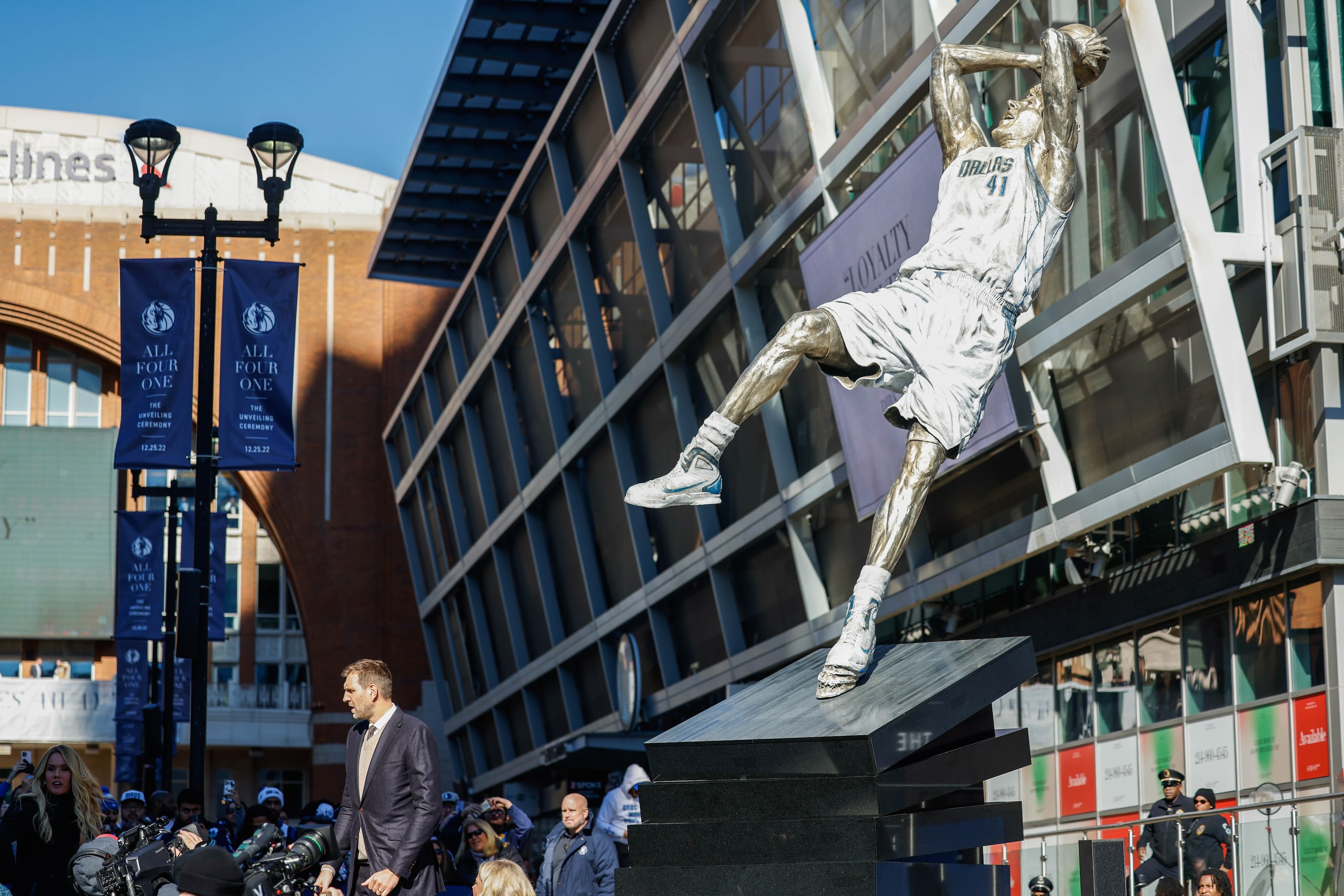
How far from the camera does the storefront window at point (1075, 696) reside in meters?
18.0

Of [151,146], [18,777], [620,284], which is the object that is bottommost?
[18,777]

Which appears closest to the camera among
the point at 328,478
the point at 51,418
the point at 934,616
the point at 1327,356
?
the point at 1327,356

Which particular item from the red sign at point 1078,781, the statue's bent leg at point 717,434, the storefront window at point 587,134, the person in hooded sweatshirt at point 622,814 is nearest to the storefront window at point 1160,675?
the red sign at point 1078,781

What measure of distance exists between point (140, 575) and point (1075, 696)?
2152 centimetres

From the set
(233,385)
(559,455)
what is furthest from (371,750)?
(559,455)

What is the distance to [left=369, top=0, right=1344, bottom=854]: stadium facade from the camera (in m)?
14.5

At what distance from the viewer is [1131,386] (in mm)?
16109

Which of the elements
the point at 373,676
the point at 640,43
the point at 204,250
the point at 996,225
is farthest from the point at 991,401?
the point at 640,43

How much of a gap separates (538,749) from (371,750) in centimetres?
3004

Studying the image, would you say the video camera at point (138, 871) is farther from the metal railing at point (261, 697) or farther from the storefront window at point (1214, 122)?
the metal railing at point (261, 697)

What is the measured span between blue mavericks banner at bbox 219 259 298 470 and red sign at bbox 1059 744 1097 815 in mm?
9582

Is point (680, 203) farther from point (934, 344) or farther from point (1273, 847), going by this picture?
point (934, 344)

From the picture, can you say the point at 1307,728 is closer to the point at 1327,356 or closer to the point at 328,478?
the point at 1327,356

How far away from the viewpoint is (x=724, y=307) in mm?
24438
